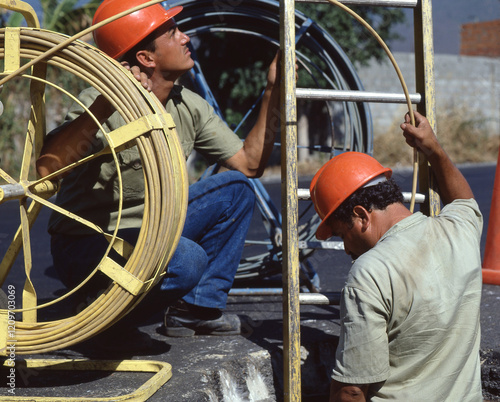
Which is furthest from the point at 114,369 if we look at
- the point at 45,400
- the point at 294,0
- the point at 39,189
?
the point at 294,0

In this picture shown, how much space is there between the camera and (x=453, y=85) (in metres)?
15.7

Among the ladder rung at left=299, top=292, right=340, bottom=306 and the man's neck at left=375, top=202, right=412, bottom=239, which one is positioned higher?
the man's neck at left=375, top=202, right=412, bottom=239

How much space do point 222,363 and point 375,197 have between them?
3.13ft

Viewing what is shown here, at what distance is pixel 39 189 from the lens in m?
2.30

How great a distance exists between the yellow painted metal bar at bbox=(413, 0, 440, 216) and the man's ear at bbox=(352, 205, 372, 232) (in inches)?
24.3

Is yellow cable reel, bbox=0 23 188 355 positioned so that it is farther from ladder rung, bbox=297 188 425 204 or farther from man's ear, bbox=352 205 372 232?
man's ear, bbox=352 205 372 232

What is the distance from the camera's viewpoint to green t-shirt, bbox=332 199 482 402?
1771 mm

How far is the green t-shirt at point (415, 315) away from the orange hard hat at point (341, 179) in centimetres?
19

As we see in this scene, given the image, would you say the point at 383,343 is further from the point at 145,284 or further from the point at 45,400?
the point at 45,400

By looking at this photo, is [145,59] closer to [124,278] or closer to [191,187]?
[191,187]

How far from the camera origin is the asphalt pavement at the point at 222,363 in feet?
7.48

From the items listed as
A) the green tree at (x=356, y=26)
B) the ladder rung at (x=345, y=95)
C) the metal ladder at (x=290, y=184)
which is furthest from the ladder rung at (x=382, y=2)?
the green tree at (x=356, y=26)

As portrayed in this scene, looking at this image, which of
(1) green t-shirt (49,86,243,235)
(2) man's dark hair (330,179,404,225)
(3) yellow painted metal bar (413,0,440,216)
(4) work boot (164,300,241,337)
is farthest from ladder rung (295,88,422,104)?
(4) work boot (164,300,241,337)

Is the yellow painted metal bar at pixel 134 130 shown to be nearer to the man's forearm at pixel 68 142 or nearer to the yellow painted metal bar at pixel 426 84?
the man's forearm at pixel 68 142
